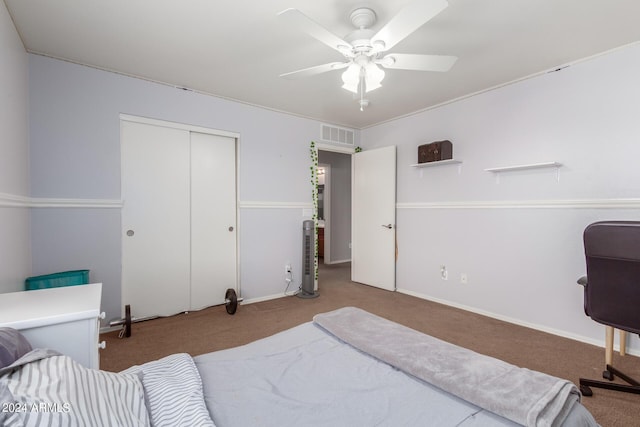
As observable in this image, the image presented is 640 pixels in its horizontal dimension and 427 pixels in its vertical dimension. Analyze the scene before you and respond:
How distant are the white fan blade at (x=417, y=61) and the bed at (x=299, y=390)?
1730 mm

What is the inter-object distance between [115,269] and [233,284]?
1285mm

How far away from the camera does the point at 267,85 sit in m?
3.22

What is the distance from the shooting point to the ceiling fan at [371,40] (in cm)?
151

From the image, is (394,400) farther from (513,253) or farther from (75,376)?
(513,253)

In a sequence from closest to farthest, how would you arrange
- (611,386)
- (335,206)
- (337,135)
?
(611,386) → (337,135) → (335,206)

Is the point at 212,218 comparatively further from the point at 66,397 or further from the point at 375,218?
the point at 66,397

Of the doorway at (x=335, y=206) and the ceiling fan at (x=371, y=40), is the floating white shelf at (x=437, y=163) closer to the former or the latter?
the ceiling fan at (x=371, y=40)

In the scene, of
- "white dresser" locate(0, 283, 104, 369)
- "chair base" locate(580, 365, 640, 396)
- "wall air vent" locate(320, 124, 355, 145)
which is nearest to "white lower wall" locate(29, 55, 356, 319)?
"wall air vent" locate(320, 124, 355, 145)

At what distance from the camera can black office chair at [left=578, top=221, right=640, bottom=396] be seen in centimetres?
171

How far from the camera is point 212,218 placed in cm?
358

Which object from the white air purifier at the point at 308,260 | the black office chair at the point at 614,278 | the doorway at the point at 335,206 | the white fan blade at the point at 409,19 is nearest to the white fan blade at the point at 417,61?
the white fan blade at the point at 409,19

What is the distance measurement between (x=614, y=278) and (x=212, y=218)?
3.60 meters

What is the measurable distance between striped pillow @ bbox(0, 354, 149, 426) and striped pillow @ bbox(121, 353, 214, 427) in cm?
5

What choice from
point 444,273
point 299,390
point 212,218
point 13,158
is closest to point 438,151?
point 444,273
